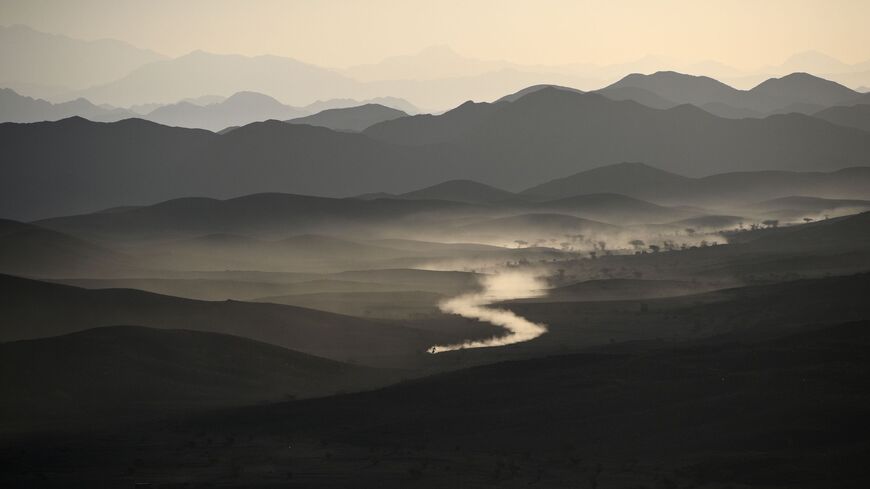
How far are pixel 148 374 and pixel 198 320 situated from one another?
13412mm

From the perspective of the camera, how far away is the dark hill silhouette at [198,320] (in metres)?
54.5

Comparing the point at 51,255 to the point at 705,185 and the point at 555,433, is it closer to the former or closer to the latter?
the point at 555,433

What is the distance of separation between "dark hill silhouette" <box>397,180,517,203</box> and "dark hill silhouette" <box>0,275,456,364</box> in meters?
102

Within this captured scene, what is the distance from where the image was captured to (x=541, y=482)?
88.6 ft

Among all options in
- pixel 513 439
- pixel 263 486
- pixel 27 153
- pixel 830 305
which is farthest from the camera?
pixel 27 153

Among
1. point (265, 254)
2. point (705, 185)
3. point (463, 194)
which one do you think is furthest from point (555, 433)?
point (705, 185)

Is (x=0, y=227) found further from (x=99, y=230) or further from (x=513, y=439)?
(x=513, y=439)

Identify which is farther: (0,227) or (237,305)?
(0,227)

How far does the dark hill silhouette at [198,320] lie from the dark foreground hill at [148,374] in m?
6.88

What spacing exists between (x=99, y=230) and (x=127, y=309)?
270ft

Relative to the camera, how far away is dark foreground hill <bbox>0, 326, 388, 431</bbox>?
3919cm

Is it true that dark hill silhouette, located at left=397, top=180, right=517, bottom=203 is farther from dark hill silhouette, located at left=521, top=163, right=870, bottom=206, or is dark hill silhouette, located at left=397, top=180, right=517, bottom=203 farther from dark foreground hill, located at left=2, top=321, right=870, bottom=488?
dark foreground hill, located at left=2, top=321, right=870, bottom=488

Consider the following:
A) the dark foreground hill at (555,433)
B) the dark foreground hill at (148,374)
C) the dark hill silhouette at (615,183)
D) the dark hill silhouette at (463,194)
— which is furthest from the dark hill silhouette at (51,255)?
the dark hill silhouette at (615,183)

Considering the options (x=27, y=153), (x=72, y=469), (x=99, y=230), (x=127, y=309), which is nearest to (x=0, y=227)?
(x=99, y=230)
